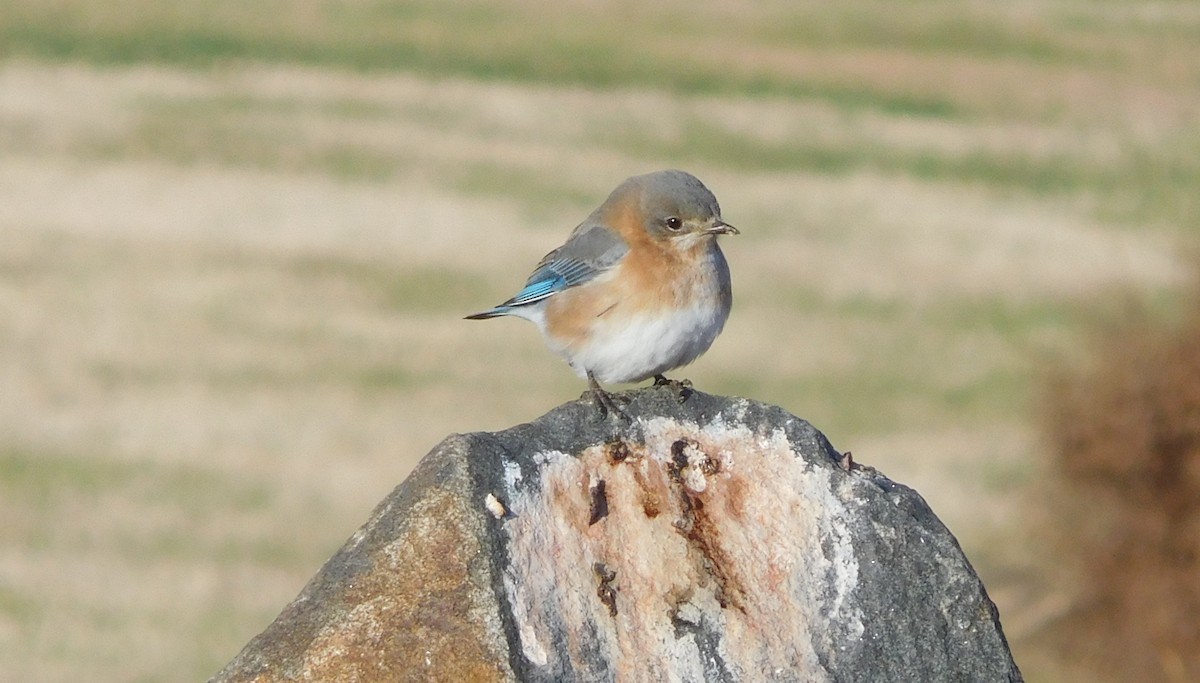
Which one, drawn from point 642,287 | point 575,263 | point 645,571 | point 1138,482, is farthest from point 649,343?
point 1138,482

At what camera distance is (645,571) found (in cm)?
548

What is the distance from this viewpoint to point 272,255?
22875 millimetres

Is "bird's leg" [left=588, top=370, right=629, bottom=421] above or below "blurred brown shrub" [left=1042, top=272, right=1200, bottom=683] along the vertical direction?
below

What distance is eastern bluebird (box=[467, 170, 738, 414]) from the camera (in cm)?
732

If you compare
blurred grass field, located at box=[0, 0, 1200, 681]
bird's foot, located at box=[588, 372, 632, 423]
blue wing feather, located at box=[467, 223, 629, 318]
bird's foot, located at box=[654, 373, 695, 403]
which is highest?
blurred grass field, located at box=[0, 0, 1200, 681]

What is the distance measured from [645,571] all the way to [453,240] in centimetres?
1844

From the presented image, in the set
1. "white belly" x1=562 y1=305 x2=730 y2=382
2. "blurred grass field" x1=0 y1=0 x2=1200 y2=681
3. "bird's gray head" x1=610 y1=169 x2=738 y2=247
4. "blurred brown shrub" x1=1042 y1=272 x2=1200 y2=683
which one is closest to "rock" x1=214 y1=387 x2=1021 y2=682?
"white belly" x1=562 y1=305 x2=730 y2=382

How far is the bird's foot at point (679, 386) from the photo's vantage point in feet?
19.6

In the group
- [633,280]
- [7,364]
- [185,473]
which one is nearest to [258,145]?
[7,364]

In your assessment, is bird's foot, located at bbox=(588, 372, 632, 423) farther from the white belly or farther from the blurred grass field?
the blurred grass field

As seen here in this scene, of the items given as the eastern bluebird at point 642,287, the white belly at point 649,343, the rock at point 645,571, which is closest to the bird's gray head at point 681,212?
the eastern bluebird at point 642,287

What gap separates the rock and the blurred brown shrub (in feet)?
22.4

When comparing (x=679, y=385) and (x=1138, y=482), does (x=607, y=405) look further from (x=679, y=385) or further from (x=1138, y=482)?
(x=1138, y=482)

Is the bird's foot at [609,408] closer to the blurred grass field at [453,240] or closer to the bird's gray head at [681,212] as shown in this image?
the bird's gray head at [681,212]
